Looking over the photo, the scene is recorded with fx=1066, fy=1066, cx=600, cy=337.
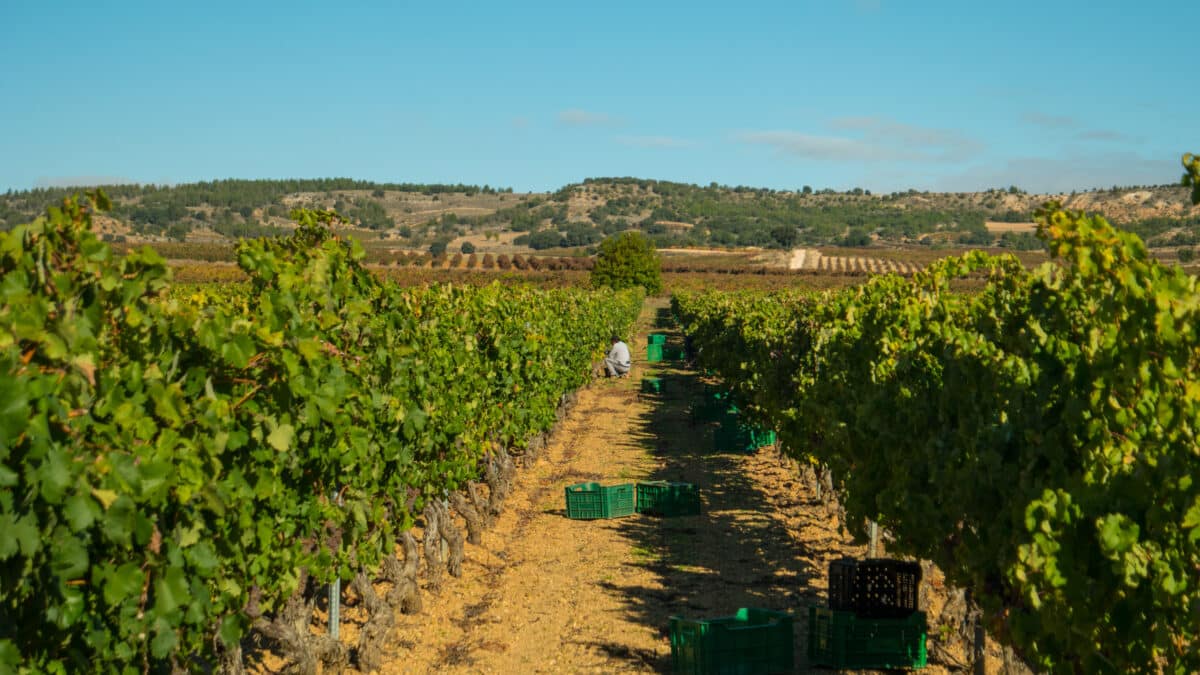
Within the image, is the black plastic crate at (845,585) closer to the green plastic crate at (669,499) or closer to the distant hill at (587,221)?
the green plastic crate at (669,499)

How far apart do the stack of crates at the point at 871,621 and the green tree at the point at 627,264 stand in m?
67.3

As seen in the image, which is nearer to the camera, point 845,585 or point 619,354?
point 845,585

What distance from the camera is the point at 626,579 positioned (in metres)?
10.4

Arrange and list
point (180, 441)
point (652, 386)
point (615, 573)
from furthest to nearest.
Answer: point (652, 386)
point (615, 573)
point (180, 441)

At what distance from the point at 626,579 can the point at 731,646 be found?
10.5 feet

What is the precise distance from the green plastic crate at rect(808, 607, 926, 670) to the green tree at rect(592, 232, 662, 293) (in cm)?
6741

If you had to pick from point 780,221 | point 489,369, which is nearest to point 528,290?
point 489,369

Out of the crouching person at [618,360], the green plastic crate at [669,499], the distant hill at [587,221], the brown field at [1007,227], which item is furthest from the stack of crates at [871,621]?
the brown field at [1007,227]

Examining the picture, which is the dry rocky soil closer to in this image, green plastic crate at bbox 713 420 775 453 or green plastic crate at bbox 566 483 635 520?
green plastic crate at bbox 566 483 635 520

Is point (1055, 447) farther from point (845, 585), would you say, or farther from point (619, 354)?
point (619, 354)

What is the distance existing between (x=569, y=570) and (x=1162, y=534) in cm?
740

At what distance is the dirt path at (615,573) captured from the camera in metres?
8.39

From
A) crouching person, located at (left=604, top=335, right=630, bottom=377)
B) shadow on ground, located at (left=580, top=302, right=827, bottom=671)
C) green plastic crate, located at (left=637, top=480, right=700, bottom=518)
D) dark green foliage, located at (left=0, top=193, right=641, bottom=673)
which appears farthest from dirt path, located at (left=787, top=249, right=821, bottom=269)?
dark green foliage, located at (left=0, top=193, right=641, bottom=673)

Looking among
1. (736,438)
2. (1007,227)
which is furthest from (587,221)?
(736,438)
